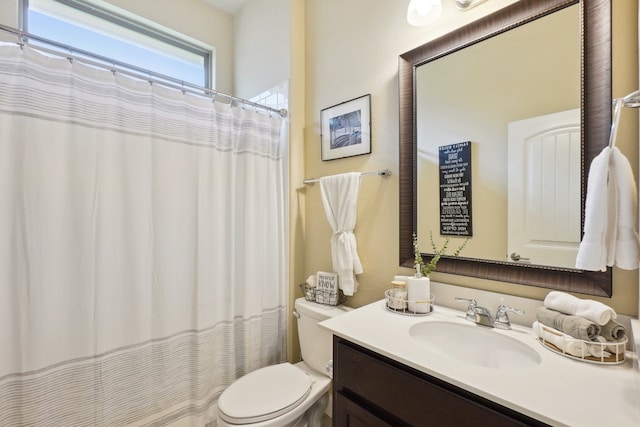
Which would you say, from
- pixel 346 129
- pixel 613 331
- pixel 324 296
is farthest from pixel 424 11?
pixel 324 296

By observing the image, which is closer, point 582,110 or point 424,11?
point 582,110

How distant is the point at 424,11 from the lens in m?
1.20

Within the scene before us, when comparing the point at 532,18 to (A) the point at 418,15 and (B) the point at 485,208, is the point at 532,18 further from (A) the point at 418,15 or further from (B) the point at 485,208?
(B) the point at 485,208

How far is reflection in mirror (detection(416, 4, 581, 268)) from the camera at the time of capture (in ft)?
3.11

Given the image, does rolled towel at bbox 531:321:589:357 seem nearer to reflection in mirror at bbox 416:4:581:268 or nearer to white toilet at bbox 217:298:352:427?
reflection in mirror at bbox 416:4:581:268

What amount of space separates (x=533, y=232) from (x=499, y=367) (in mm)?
481

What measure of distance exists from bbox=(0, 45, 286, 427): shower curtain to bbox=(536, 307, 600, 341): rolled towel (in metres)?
1.34

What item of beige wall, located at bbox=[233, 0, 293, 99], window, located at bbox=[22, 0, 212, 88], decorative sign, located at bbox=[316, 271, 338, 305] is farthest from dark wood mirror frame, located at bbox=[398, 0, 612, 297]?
window, located at bbox=[22, 0, 212, 88]

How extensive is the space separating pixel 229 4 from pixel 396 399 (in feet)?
9.12

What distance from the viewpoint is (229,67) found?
240 centimetres

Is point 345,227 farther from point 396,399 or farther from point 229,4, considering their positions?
point 229,4

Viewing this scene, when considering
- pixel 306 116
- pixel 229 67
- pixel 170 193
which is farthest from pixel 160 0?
pixel 170 193

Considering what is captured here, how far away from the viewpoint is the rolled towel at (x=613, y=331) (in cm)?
78

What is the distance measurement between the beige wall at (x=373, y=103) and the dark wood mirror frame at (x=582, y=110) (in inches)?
1.9
